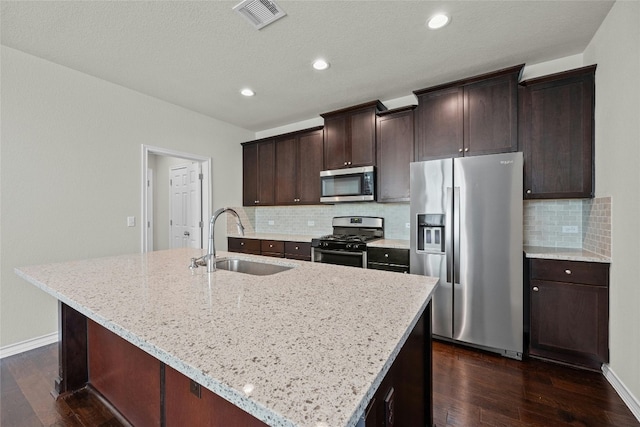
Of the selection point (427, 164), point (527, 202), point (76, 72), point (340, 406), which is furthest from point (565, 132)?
point (76, 72)

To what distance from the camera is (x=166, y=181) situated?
507cm

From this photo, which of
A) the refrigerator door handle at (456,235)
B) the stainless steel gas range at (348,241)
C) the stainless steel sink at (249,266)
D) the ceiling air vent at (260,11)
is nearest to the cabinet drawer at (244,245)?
the stainless steel gas range at (348,241)

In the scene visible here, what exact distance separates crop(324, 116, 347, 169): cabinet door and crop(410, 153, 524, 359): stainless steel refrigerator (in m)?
1.16

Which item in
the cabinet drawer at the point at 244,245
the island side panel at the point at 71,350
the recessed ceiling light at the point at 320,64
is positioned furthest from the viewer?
the cabinet drawer at the point at 244,245

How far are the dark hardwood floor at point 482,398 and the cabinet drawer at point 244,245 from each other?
2.31m

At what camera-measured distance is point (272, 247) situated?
3912 mm

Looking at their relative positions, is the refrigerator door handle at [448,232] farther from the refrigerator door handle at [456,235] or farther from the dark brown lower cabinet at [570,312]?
the dark brown lower cabinet at [570,312]

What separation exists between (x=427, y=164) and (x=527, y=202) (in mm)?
1082

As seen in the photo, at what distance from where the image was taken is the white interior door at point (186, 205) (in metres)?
4.21

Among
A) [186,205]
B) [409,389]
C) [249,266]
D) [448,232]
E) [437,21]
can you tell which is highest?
[437,21]

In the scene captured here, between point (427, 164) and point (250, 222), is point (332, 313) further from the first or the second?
point (250, 222)

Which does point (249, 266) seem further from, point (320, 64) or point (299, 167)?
point (299, 167)

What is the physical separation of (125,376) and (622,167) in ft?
10.7

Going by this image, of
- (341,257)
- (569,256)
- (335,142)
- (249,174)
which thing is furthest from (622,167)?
(249,174)
